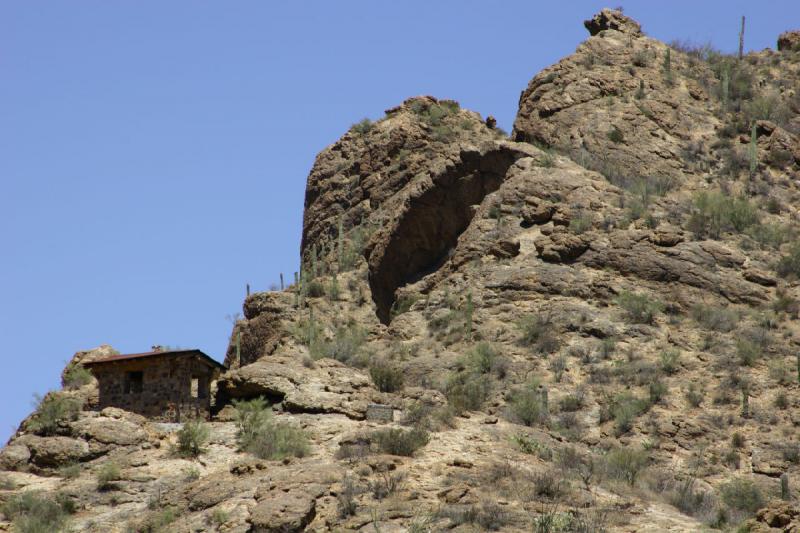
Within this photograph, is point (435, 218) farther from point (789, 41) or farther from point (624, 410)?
point (789, 41)

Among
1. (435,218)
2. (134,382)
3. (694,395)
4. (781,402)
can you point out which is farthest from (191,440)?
(435,218)

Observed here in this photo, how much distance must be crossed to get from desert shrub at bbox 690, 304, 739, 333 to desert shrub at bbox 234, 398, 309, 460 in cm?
1600

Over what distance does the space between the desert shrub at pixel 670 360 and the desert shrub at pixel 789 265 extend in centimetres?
675

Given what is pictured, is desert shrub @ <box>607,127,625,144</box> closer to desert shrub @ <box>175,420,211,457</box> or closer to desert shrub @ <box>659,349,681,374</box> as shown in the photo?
desert shrub @ <box>659,349,681,374</box>

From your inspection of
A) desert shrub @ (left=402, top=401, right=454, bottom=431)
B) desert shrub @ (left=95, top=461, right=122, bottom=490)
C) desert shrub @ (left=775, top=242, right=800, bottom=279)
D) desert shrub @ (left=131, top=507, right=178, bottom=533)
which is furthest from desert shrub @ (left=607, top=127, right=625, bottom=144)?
desert shrub @ (left=131, top=507, right=178, bottom=533)

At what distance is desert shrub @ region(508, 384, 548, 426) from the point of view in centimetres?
3894

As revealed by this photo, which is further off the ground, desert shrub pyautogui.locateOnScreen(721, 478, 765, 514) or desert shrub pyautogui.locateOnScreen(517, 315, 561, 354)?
desert shrub pyautogui.locateOnScreen(517, 315, 561, 354)

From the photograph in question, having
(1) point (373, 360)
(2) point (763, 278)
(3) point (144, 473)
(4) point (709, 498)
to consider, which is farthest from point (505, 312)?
(3) point (144, 473)

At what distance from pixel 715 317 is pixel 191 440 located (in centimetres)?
1917

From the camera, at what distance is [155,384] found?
126 ft

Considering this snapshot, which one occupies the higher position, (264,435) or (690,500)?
(264,435)

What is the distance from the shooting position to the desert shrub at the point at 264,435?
109 ft

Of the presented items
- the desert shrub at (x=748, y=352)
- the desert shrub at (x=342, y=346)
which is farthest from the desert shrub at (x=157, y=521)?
the desert shrub at (x=748, y=352)

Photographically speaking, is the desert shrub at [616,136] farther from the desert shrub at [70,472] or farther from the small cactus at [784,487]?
the desert shrub at [70,472]
